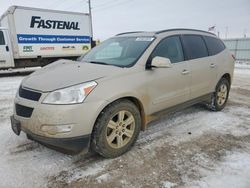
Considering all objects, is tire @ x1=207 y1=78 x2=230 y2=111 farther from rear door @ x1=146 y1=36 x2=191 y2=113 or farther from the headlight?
the headlight

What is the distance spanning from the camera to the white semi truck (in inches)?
455

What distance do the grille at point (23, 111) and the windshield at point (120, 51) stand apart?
1.34 metres

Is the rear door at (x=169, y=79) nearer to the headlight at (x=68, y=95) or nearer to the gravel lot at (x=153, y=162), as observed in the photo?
the gravel lot at (x=153, y=162)

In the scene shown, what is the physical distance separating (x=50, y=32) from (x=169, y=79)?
35.3 ft

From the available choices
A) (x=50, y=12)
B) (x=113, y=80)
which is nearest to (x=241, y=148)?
(x=113, y=80)

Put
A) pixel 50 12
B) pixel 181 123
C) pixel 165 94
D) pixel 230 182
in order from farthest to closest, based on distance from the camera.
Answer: pixel 50 12 < pixel 181 123 < pixel 165 94 < pixel 230 182

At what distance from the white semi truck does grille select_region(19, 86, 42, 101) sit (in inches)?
383

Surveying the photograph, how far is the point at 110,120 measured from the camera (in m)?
3.04

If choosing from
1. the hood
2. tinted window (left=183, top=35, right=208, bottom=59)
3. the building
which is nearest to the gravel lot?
the hood

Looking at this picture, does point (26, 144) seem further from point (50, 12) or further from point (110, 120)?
point (50, 12)

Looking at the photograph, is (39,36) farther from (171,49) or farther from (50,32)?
(171,49)

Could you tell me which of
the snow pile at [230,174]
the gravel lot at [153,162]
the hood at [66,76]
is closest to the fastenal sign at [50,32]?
the gravel lot at [153,162]

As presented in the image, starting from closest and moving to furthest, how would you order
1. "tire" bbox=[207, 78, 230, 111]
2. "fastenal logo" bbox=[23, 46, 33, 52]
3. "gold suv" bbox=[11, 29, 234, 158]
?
"gold suv" bbox=[11, 29, 234, 158] → "tire" bbox=[207, 78, 230, 111] → "fastenal logo" bbox=[23, 46, 33, 52]

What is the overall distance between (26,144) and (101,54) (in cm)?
193
